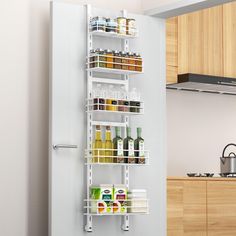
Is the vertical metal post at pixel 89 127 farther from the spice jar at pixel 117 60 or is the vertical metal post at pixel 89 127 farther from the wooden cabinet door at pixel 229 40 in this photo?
the wooden cabinet door at pixel 229 40

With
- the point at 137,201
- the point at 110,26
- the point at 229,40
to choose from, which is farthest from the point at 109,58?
the point at 229,40

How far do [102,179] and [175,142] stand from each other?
1.47m

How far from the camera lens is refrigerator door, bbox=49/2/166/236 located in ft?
16.8

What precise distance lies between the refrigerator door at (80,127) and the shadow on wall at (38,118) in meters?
0.16

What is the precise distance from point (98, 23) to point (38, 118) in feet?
2.53

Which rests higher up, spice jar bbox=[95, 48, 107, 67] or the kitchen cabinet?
the kitchen cabinet

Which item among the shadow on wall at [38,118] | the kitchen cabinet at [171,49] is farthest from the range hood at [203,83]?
the shadow on wall at [38,118]

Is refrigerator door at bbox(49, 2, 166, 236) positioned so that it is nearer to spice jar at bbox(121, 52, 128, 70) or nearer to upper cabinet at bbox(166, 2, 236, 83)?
spice jar at bbox(121, 52, 128, 70)

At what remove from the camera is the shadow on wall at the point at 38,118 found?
17.0 ft

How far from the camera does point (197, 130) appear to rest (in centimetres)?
684

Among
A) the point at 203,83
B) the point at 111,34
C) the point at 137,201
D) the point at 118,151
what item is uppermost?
the point at 111,34

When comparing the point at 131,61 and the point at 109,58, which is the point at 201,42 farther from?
the point at 109,58

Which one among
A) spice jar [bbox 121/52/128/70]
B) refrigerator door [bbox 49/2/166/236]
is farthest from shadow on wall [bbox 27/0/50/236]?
spice jar [bbox 121/52/128/70]

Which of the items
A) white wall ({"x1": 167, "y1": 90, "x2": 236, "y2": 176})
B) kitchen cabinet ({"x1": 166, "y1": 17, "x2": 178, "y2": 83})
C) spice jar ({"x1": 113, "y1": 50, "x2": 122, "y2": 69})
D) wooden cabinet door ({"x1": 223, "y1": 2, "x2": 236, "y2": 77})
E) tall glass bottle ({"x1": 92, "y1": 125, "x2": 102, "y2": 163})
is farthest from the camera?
wooden cabinet door ({"x1": 223, "y1": 2, "x2": 236, "y2": 77})
